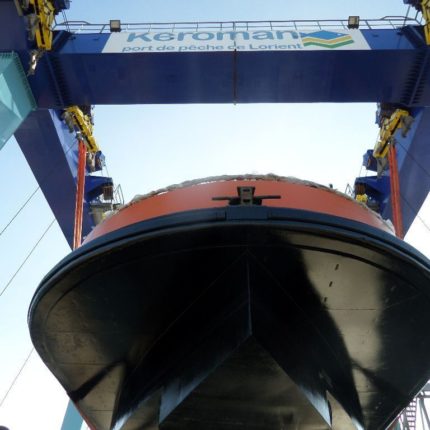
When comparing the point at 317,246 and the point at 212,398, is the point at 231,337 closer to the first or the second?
the point at 212,398

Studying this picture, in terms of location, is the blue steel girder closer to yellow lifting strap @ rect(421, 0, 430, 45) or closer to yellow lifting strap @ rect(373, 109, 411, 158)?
yellow lifting strap @ rect(421, 0, 430, 45)

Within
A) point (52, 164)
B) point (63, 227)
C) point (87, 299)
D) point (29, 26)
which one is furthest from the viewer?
point (63, 227)

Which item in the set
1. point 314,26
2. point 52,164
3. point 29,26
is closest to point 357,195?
point 314,26

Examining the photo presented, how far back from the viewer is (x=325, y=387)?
175 inches

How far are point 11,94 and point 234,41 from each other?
12.6ft

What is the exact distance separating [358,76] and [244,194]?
5163 millimetres

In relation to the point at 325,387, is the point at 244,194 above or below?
above

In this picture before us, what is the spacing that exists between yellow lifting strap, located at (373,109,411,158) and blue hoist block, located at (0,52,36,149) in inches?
267

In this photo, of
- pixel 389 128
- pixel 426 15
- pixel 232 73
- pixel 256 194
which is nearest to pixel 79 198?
pixel 232 73

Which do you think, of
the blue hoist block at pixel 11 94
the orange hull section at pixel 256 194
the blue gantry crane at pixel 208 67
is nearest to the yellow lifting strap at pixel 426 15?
the blue gantry crane at pixel 208 67

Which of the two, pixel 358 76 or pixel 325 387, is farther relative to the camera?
pixel 358 76

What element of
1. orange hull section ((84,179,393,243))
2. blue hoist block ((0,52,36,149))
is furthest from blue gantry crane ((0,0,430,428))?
orange hull section ((84,179,393,243))

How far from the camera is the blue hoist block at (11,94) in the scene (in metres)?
7.15

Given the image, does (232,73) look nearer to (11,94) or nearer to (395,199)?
(395,199)
